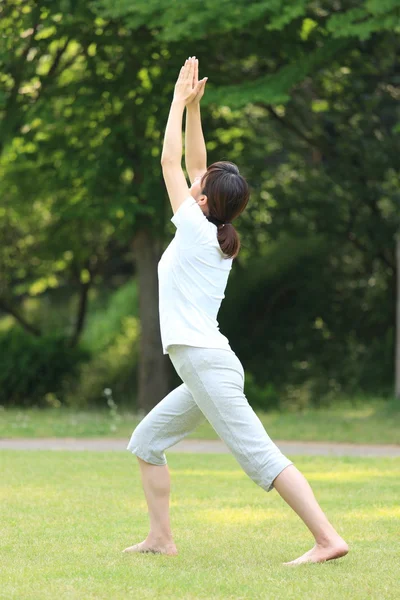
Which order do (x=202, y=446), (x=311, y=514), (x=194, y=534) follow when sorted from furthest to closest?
(x=202, y=446) < (x=194, y=534) < (x=311, y=514)

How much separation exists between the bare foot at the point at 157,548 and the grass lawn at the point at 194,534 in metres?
0.05

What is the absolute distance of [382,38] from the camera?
16.9 m

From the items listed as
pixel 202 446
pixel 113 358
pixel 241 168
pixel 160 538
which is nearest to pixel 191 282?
pixel 160 538

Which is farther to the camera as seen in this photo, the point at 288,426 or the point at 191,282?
the point at 288,426

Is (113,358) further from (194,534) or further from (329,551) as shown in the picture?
(329,551)

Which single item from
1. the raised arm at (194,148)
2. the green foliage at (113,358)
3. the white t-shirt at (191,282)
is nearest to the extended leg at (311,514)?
the white t-shirt at (191,282)

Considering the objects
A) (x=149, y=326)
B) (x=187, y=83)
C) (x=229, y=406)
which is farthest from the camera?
(x=149, y=326)

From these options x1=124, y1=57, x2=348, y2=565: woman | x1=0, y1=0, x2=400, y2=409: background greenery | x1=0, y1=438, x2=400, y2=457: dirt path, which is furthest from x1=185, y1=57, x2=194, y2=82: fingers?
x1=0, y1=0, x2=400, y2=409: background greenery

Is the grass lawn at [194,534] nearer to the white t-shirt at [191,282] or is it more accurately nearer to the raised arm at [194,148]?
the white t-shirt at [191,282]

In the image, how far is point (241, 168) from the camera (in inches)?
772

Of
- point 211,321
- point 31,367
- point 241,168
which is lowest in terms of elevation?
point 31,367

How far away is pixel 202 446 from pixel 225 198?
291 inches

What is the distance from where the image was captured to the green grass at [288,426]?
13.4m

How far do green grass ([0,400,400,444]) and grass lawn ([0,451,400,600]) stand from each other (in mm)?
3024
